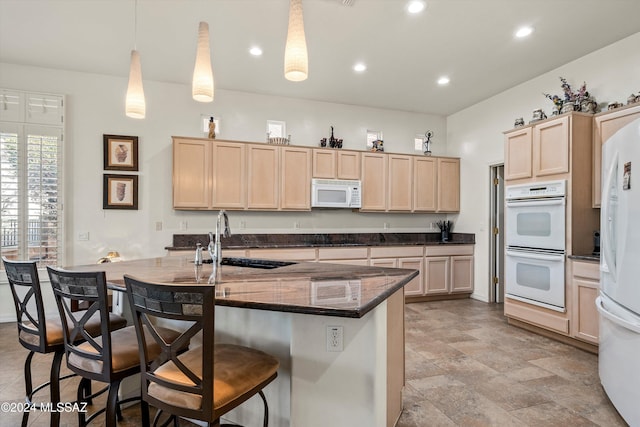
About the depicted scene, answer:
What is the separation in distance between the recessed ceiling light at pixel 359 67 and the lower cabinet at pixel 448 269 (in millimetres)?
2805

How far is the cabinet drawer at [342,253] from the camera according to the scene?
4.83 metres

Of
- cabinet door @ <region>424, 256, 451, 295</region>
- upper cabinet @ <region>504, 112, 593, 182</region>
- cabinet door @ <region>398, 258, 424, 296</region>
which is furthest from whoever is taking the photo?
cabinet door @ <region>424, 256, 451, 295</region>

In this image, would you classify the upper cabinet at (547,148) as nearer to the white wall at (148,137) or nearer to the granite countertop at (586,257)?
the granite countertop at (586,257)

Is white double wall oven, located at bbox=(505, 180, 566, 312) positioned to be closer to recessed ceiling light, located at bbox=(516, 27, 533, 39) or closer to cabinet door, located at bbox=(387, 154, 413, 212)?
recessed ceiling light, located at bbox=(516, 27, 533, 39)

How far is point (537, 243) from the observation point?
149 inches

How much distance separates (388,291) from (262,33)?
9.83 feet

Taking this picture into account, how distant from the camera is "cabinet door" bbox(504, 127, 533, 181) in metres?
3.94

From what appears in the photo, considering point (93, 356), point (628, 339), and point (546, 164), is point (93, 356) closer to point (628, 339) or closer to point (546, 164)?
point (628, 339)

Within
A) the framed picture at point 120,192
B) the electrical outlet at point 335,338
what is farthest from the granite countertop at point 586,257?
the framed picture at point 120,192

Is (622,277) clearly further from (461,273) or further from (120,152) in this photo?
(120,152)

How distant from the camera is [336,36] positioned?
351cm

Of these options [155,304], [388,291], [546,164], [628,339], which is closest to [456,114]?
[546,164]

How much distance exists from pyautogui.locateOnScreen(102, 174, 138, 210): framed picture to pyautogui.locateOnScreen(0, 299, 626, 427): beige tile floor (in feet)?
5.78

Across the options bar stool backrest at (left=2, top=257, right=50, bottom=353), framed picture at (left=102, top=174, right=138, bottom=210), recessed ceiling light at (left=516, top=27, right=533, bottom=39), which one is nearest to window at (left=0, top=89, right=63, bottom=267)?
framed picture at (left=102, top=174, right=138, bottom=210)
